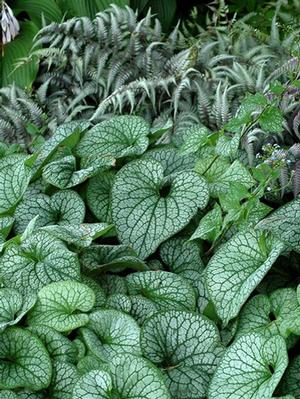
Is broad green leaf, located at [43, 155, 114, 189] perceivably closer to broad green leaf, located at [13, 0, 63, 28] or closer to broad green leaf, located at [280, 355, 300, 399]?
broad green leaf, located at [280, 355, 300, 399]

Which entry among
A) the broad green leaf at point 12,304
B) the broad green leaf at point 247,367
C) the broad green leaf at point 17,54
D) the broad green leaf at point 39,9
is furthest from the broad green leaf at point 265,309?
the broad green leaf at point 39,9

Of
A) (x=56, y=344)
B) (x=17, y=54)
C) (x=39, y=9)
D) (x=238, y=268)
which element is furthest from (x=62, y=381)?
(x=39, y=9)

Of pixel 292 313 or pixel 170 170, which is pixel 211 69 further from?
pixel 292 313

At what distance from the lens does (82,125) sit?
248cm

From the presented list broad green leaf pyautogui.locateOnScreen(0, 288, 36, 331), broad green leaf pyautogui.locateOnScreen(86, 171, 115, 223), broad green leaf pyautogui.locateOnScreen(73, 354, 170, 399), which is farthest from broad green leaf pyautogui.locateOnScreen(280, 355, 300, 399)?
broad green leaf pyautogui.locateOnScreen(86, 171, 115, 223)

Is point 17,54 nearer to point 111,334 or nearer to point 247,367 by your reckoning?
point 111,334

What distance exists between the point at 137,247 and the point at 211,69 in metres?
1.10

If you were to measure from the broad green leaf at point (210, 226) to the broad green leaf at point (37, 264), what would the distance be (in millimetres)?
319

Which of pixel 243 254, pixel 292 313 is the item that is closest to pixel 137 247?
pixel 243 254

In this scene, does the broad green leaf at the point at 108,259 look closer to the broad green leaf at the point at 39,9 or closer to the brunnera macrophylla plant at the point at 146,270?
the brunnera macrophylla plant at the point at 146,270

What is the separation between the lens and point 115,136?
7.87 ft

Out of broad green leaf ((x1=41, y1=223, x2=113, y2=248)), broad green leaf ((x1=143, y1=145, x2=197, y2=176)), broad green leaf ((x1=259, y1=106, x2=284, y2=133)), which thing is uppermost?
broad green leaf ((x1=259, y1=106, x2=284, y2=133))

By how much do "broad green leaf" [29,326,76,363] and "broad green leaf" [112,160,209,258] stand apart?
1.21ft

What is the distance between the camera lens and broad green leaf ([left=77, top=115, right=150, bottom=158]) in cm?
237
